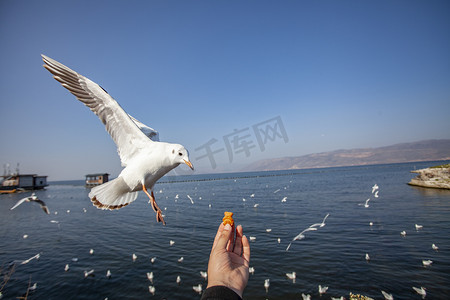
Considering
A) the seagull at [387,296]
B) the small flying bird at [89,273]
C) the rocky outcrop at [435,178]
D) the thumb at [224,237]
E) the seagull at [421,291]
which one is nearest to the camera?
the thumb at [224,237]

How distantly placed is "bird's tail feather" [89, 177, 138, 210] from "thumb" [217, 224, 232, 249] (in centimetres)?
157

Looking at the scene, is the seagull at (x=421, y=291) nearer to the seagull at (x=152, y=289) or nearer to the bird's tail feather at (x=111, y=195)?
the seagull at (x=152, y=289)

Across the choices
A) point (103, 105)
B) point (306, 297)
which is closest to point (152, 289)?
point (306, 297)

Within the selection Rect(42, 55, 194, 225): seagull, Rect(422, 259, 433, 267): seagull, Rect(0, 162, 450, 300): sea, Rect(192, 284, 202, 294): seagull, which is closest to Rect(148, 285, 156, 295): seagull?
Rect(0, 162, 450, 300): sea

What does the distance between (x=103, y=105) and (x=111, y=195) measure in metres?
1.24

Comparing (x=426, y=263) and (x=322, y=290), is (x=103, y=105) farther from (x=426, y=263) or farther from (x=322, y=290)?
(x=426, y=263)

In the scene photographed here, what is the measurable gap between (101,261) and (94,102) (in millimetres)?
9661

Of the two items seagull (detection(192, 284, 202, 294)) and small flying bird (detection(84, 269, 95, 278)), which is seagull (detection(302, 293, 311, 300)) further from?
small flying bird (detection(84, 269, 95, 278))

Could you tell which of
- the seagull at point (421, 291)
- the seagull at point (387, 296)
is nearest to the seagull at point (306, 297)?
the seagull at point (387, 296)

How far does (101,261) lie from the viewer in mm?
10234

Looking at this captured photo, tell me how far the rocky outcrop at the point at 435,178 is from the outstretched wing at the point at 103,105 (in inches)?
1341

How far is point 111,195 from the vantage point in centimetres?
323

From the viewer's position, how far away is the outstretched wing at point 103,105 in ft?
10.1

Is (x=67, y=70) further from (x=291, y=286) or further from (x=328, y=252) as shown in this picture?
(x=328, y=252)
